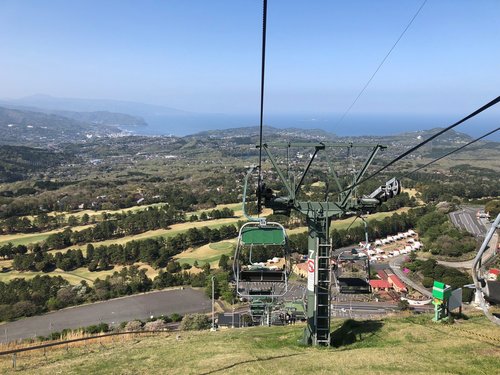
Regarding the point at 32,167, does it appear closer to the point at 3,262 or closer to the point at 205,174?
the point at 205,174

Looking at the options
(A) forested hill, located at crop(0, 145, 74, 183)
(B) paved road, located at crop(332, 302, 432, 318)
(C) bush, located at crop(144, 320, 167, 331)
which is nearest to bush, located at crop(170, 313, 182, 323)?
(C) bush, located at crop(144, 320, 167, 331)

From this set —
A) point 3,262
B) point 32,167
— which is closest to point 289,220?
point 3,262

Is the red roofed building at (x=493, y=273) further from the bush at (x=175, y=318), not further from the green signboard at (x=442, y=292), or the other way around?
the bush at (x=175, y=318)

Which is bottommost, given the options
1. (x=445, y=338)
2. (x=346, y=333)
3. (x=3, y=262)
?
(x=3, y=262)

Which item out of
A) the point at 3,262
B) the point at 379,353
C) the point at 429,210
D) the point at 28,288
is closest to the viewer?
the point at 379,353

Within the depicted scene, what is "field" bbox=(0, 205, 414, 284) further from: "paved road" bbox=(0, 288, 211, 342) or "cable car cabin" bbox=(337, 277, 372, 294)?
"cable car cabin" bbox=(337, 277, 372, 294)

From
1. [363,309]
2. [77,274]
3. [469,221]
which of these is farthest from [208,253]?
[469,221]
